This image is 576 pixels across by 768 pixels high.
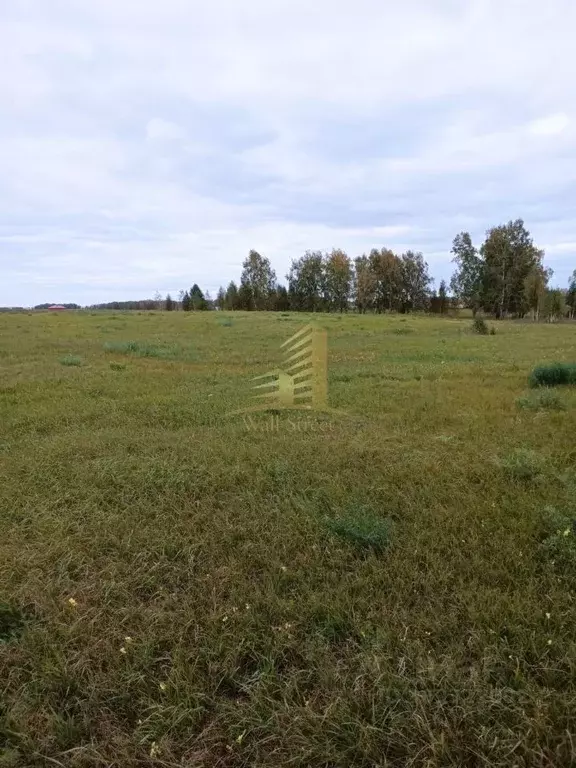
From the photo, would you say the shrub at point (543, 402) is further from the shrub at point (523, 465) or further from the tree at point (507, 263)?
the tree at point (507, 263)

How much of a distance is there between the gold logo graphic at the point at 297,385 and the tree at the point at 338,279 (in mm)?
49801

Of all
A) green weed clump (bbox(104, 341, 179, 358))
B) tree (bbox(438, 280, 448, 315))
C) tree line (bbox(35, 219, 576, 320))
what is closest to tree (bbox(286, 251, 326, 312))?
tree line (bbox(35, 219, 576, 320))

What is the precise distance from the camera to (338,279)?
60219 mm

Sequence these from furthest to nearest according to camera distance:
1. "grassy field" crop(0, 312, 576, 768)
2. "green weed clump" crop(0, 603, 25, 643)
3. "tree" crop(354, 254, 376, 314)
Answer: "tree" crop(354, 254, 376, 314) < "green weed clump" crop(0, 603, 25, 643) < "grassy field" crop(0, 312, 576, 768)

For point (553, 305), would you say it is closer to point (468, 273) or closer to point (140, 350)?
point (468, 273)

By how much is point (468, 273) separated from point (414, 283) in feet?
28.9

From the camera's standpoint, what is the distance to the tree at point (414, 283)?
61.4 metres

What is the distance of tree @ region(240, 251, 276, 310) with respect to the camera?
63.4 metres

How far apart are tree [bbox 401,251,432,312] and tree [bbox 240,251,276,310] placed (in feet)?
57.6

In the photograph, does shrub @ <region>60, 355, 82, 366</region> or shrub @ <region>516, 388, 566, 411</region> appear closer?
shrub @ <region>516, 388, 566, 411</region>

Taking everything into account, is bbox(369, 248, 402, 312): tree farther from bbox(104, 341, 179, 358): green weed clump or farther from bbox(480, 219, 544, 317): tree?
bbox(104, 341, 179, 358): green weed clump

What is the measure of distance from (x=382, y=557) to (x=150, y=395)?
5.73 meters

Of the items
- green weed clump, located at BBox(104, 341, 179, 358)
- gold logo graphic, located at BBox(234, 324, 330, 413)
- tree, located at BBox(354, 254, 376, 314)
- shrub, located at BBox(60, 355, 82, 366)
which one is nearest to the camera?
gold logo graphic, located at BBox(234, 324, 330, 413)

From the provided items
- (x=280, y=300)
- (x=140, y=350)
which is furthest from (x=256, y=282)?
(x=140, y=350)
